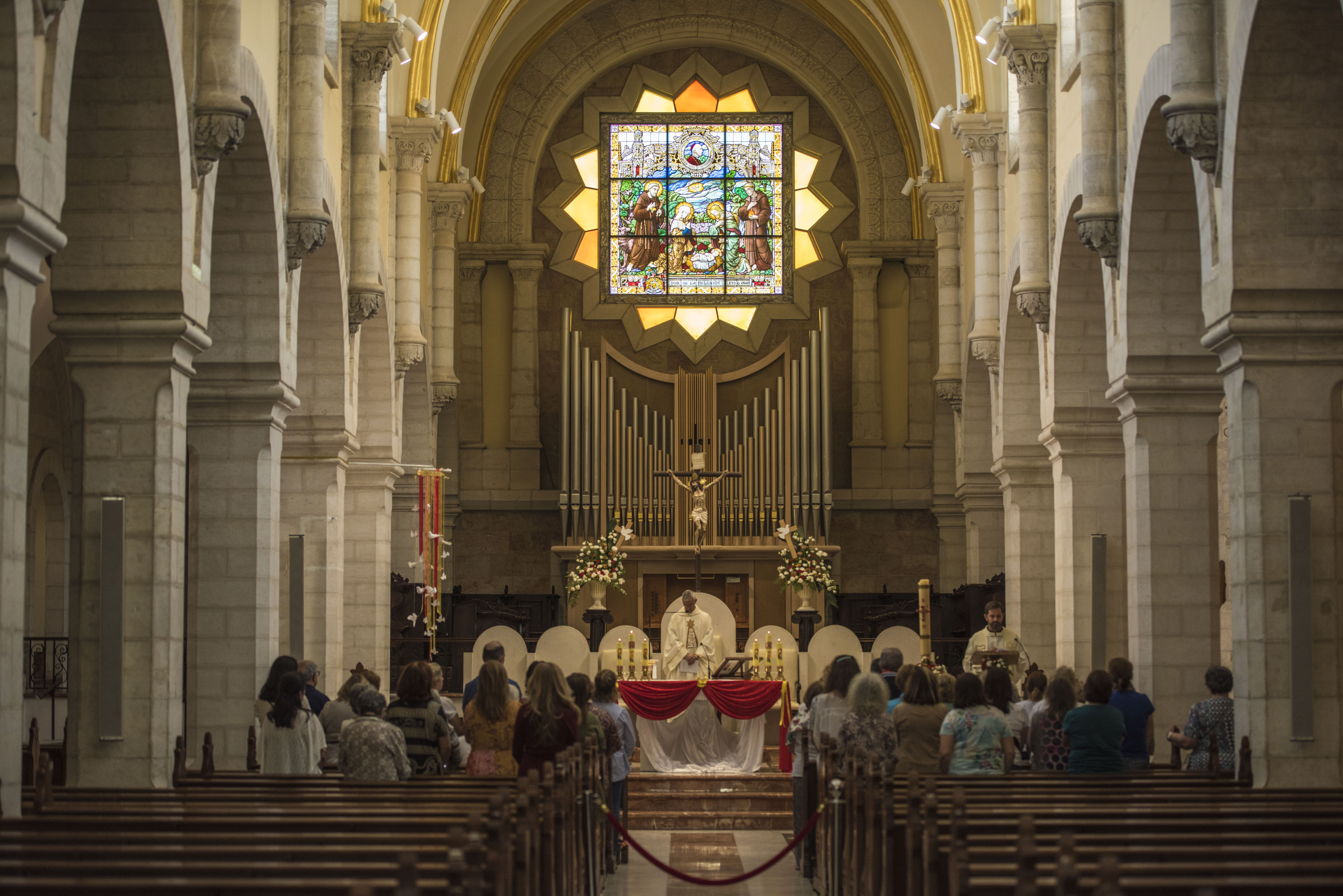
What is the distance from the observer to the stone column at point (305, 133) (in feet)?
42.9

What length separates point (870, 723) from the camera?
899 cm

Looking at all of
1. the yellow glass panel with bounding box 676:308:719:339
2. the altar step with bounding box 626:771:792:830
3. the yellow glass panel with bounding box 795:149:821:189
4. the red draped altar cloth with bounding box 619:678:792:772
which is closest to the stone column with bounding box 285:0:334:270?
the red draped altar cloth with bounding box 619:678:792:772

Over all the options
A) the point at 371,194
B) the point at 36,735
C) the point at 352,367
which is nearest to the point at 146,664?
the point at 36,735

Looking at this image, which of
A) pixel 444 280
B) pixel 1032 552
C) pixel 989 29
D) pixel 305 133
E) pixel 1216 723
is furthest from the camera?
pixel 444 280

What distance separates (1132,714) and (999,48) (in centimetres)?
849

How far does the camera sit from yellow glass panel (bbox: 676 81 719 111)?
25953 millimetres

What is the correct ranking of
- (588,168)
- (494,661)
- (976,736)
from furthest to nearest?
(588,168), (494,661), (976,736)

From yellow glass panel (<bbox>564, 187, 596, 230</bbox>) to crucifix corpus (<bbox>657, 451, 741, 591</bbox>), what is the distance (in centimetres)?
490

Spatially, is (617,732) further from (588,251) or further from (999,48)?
(588,251)

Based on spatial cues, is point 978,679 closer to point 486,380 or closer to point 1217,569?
point 1217,569

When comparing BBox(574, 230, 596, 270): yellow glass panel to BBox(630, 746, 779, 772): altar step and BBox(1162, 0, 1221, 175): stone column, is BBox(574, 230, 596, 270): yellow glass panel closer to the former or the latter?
BBox(630, 746, 779, 772): altar step

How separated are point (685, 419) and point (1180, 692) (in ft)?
40.5

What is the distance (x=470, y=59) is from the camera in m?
22.4

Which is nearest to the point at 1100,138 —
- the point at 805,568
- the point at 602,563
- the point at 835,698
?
the point at 835,698
